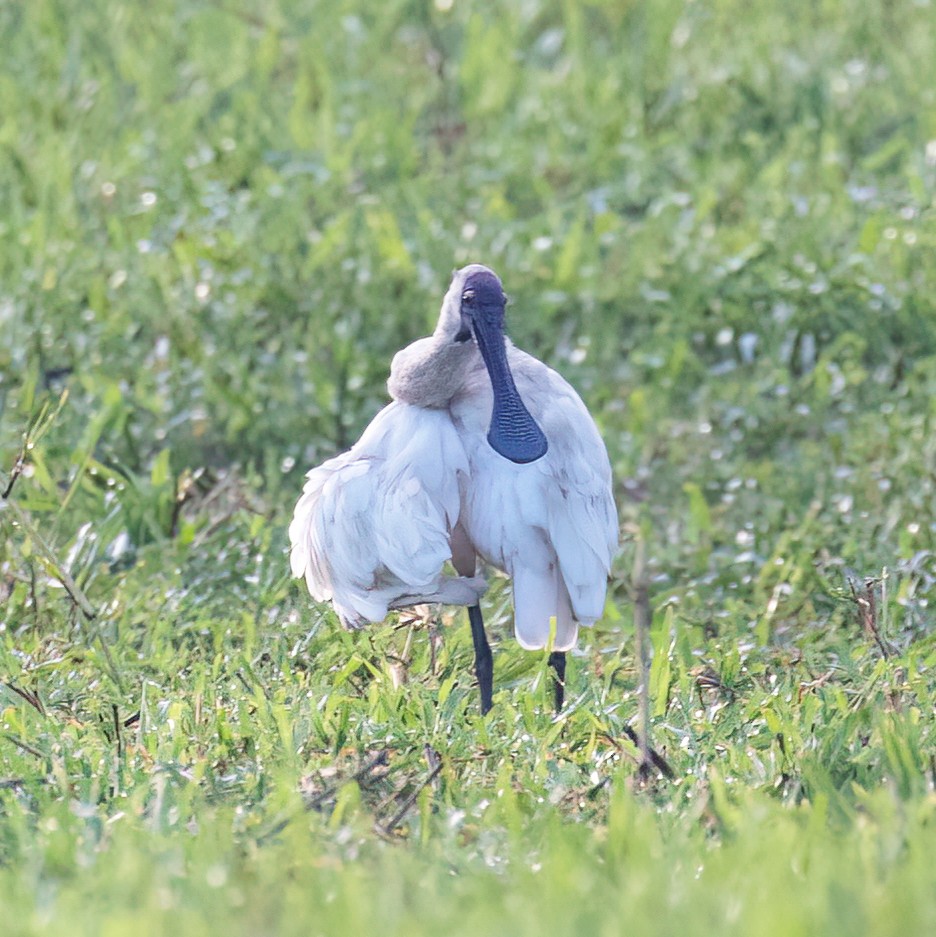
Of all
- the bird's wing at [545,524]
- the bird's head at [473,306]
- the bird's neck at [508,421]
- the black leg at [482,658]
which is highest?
the bird's head at [473,306]

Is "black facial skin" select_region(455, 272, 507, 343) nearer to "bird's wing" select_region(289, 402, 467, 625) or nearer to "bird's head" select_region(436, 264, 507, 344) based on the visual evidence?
"bird's head" select_region(436, 264, 507, 344)

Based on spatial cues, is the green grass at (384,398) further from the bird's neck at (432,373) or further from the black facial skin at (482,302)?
the black facial skin at (482,302)

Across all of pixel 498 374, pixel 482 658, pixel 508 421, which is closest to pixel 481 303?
pixel 498 374

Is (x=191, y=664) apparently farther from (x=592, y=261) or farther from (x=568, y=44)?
(x=568, y=44)

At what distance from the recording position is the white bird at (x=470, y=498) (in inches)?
158

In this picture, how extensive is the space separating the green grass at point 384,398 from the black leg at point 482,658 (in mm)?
69

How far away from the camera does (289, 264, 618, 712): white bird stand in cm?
402

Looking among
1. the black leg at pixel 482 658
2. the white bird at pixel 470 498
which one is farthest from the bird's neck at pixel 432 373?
the black leg at pixel 482 658

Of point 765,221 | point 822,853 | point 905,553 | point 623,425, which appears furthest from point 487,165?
point 822,853

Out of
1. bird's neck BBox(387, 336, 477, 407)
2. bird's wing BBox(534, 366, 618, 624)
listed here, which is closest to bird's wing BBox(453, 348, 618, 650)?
bird's wing BBox(534, 366, 618, 624)

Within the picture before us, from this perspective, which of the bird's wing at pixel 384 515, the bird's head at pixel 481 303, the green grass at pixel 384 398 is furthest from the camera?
the bird's head at pixel 481 303

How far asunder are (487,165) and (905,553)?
3.46 meters

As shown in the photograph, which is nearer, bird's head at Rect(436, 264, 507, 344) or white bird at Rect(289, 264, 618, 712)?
white bird at Rect(289, 264, 618, 712)

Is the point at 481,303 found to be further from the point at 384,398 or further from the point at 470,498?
the point at 384,398
